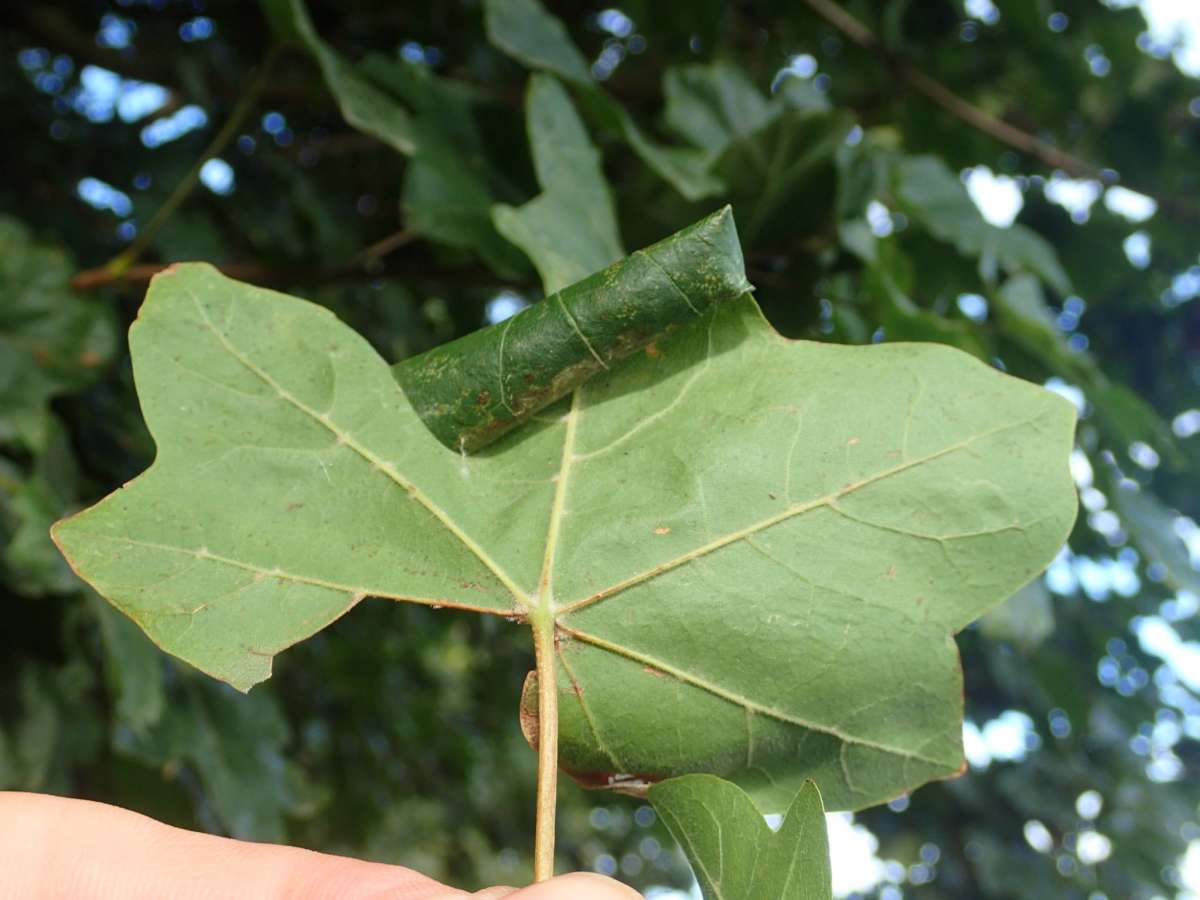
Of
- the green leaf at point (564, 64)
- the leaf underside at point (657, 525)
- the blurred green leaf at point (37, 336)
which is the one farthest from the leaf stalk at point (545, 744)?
the blurred green leaf at point (37, 336)

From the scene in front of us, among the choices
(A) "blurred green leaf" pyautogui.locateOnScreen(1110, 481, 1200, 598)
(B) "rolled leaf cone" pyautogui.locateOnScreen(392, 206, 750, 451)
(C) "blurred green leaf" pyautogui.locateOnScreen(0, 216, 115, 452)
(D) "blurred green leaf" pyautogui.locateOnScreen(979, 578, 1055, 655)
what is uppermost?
(B) "rolled leaf cone" pyautogui.locateOnScreen(392, 206, 750, 451)

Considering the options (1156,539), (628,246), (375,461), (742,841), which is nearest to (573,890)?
(742,841)

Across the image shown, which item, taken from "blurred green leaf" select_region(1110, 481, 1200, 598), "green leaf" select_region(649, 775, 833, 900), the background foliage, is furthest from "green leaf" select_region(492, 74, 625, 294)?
"blurred green leaf" select_region(1110, 481, 1200, 598)

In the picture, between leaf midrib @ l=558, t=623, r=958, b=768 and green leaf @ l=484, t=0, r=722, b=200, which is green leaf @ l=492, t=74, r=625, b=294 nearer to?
green leaf @ l=484, t=0, r=722, b=200

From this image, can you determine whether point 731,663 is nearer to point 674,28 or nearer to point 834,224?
point 834,224

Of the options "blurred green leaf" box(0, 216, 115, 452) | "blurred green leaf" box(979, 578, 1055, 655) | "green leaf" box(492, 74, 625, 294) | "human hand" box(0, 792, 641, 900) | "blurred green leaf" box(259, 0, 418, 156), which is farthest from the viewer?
"blurred green leaf" box(979, 578, 1055, 655)

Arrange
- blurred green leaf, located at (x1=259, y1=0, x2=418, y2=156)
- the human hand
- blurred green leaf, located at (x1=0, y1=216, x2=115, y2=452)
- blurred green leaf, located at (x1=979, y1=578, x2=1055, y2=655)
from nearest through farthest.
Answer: the human hand < blurred green leaf, located at (x1=259, y1=0, x2=418, y2=156) < blurred green leaf, located at (x1=0, y1=216, x2=115, y2=452) < blurred green leaf, located at (x1=979, y1=578, x2=1055, y2=655)

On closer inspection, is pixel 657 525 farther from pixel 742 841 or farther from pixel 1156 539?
pixel 1156 539
